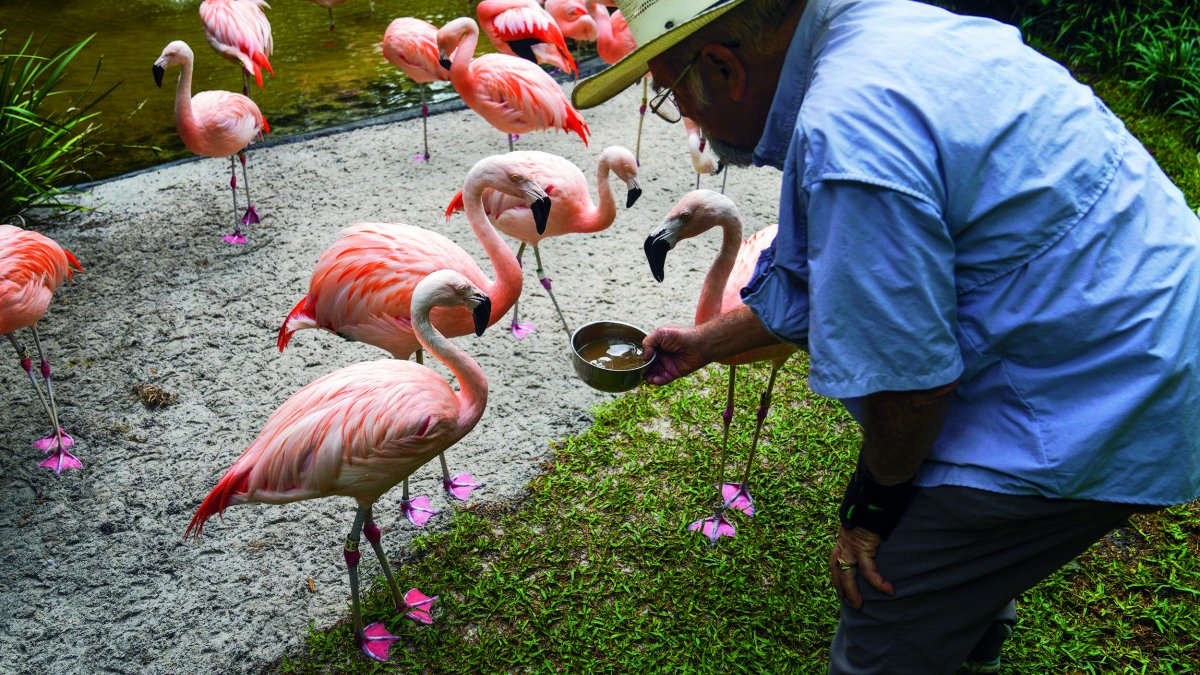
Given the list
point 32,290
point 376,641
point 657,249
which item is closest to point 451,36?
point 32,290

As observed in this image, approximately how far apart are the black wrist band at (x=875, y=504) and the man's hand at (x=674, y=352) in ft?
2.14

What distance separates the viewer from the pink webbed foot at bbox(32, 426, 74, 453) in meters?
3.64

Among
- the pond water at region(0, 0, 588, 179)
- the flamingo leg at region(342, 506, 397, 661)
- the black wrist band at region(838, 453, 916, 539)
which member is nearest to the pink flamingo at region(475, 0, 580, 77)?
the pond water at region(0, 0, 588, 179)

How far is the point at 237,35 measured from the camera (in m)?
6.02

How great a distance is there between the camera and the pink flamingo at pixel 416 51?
20.3ft

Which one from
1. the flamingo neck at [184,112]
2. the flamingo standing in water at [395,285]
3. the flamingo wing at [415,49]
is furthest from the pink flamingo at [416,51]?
the flamingo standing in water at [395,285]

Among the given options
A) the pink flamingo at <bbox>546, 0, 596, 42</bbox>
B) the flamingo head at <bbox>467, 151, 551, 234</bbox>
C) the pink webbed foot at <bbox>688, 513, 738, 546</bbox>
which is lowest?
the pink webbed foot at <bbox>688, 513, 738, 546</bbox>

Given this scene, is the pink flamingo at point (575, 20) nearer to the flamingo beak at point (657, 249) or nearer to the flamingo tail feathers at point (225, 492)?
the flamingo beak at point (657, 249)

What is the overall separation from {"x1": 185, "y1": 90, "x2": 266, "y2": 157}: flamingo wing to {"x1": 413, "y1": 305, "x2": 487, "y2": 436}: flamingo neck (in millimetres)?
2906

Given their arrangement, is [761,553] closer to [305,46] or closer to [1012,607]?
[1012,607]

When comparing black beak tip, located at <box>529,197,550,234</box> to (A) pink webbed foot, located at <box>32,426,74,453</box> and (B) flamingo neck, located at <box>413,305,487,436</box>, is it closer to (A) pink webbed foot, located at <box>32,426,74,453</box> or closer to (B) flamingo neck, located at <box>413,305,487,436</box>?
(B) flamingo neck, located at <box>413,305,487,436</box>

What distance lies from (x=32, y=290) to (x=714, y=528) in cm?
311

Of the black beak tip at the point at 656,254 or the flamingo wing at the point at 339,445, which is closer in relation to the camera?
the flamingo wing at the point at 339,445

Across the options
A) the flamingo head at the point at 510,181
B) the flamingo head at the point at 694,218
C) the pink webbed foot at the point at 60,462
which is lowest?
the pink webbed foot at the point at 60,462
